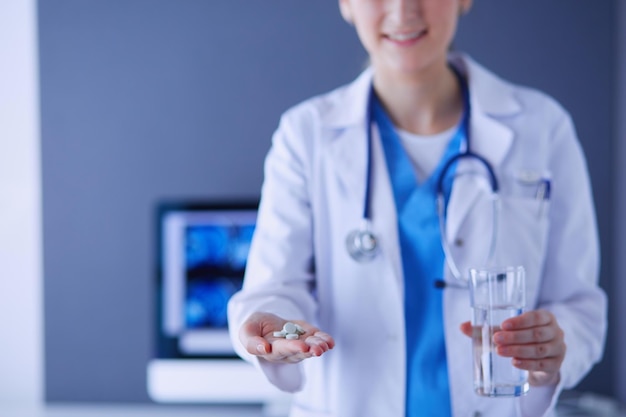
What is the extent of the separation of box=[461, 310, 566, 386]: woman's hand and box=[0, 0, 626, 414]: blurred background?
2.18 metres

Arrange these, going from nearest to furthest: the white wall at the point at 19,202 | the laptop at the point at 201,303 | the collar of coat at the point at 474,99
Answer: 1. the collar of coat at the point at 474,99
2. the laptop at the point at 201,303
3. the white wall at the point at 19,202

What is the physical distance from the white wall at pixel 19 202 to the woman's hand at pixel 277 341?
2.42m

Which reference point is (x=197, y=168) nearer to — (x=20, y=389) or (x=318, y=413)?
(x=20, y=389)

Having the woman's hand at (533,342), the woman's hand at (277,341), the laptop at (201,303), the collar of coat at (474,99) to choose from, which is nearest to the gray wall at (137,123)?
the laptop at (201,303)

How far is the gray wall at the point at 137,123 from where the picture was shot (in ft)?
10.9

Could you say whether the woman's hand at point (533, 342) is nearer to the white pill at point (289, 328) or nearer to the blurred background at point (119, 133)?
the white pill at point (289, 328)

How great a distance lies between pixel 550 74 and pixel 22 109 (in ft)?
7.34

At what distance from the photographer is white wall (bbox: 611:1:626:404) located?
3.06 metres

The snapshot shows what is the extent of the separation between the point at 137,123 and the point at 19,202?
634 mm

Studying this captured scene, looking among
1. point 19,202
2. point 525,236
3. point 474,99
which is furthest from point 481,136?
point 19,202

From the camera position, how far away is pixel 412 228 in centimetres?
149

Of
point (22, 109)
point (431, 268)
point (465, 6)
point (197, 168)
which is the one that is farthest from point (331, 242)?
point (22, 109)

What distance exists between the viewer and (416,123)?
159 centimetres

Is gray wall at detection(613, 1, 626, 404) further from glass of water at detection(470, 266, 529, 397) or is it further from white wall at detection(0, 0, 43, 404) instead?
white wall at detection(0, 0, 43, 404)
